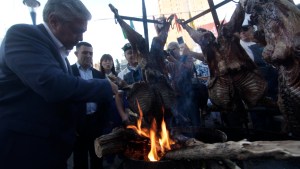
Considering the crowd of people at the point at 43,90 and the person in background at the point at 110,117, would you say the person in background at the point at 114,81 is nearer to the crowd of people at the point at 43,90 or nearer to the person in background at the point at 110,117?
the person in background at the point at 110,117

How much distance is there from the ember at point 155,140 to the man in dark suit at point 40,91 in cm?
96

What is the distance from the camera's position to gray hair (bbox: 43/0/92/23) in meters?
2.05

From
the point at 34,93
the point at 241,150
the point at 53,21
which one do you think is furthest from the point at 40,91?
the point at 241,150

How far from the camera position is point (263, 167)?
2.39 metres

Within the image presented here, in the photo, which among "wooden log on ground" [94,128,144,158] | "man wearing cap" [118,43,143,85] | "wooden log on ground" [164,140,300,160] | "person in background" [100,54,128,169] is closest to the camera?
"wooden log on ground" [164,140,300,160]

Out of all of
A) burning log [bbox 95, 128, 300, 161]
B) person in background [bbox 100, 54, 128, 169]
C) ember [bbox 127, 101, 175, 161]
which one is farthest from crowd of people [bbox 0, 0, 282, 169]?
person in background [bbox 100, 54, 128, 169]

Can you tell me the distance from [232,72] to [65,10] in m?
2.34

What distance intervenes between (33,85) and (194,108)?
3.29 m

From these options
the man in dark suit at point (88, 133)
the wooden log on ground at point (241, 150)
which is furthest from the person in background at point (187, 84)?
the wooden log on ground at point (241, 150)

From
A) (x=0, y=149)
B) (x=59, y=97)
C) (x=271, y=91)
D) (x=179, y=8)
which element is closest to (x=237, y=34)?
(x=271, y=91)

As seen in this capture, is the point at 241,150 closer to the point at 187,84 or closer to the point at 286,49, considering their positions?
the point at 286,49

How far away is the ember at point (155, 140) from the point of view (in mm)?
2658

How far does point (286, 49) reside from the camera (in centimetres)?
257

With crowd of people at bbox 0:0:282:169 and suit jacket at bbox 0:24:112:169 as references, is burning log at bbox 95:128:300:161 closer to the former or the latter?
crowd of people at bbox 0:0:282:169
